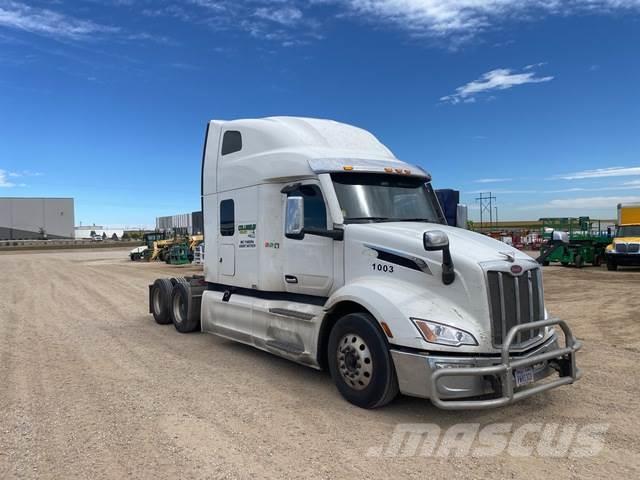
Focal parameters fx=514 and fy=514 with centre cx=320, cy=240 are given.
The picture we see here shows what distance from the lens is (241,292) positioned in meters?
7.59

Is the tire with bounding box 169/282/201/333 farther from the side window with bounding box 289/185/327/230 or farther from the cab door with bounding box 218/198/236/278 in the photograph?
the side window with bounding box 289/185/327/230

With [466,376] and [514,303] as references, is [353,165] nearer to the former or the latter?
[514,303]

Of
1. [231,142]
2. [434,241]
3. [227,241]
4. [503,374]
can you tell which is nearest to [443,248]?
[434,241]

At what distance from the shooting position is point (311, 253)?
6.11 metres

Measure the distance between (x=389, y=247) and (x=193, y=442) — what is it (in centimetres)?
257

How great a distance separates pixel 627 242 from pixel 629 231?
2.82 ft

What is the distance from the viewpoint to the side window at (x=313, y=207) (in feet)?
19.4

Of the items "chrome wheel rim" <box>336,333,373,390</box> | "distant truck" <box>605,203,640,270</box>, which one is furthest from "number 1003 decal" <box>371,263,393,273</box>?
"distant truck" <box>605,203,640,270</box>

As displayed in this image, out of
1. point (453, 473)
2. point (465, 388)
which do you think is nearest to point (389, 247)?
point (465, 388)

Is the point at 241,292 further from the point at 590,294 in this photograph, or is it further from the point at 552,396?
the point at 590,294

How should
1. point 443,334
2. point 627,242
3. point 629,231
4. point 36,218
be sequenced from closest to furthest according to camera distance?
point 443,334, point 627,242, point 629,231, point 36,218

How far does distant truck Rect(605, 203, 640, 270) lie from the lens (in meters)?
22.2

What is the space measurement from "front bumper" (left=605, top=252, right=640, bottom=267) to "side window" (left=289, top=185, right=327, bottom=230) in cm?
2105

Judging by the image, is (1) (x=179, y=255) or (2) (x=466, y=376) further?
(1) (x=179, y=255)
